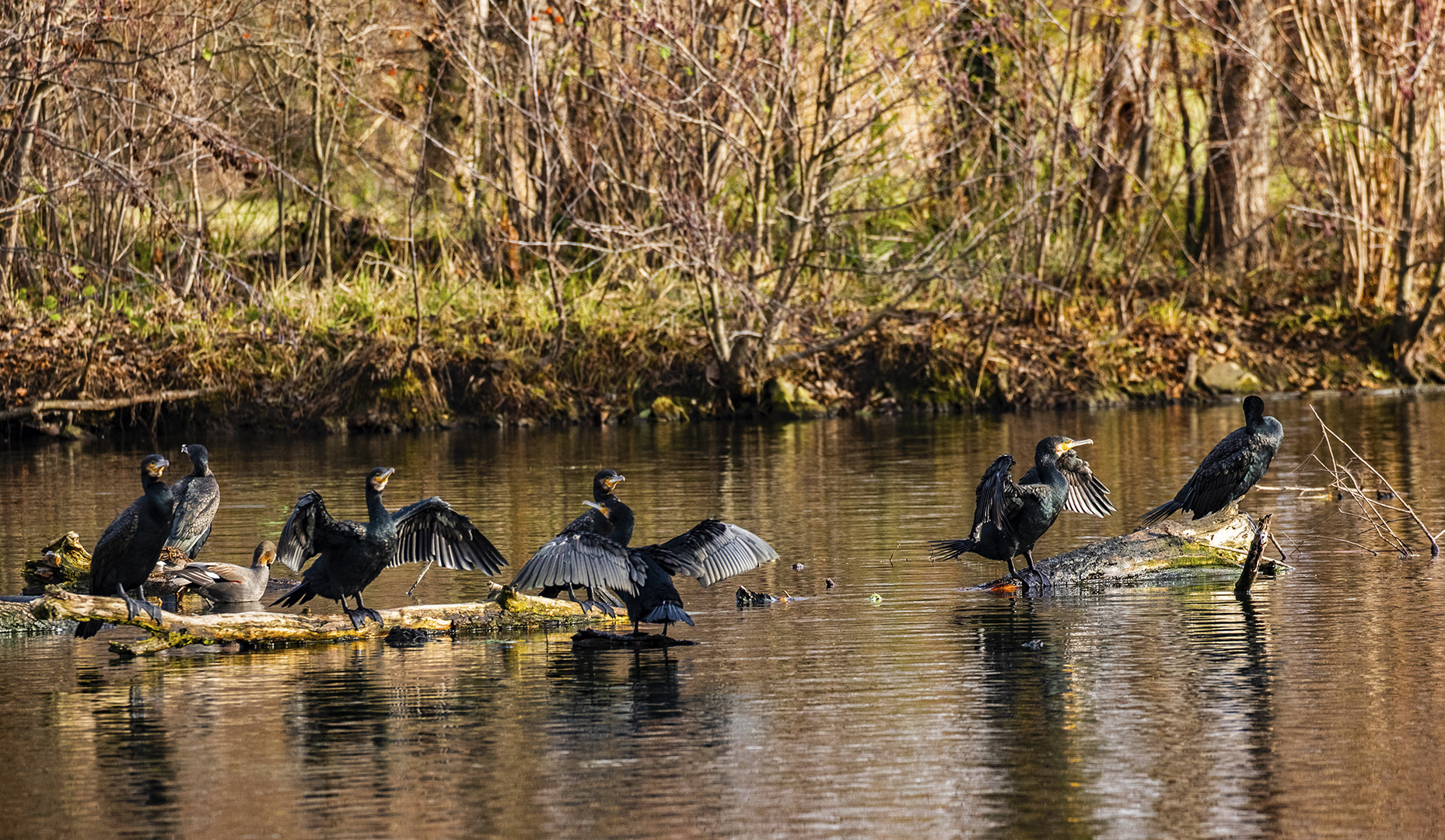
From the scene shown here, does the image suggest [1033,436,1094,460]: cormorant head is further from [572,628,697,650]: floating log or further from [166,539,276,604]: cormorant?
[166,539,276,604]: cormorant

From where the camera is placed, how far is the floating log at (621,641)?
1054 centimetres

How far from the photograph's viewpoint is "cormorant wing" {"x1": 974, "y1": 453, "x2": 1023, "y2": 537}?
12086 mm

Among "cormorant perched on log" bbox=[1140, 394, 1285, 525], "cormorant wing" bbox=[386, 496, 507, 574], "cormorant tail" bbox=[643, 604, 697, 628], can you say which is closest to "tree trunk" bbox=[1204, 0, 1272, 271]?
"cormorant perched on log" bbox=[1140, 394, 1285, 525]

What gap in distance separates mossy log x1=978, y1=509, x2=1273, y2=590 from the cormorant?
5021mm

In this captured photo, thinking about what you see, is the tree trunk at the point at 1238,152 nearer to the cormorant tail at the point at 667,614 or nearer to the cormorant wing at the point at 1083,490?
the cormorant wing at the point at 1083,490

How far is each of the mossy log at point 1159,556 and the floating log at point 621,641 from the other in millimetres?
2883

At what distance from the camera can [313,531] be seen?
35.4 feet

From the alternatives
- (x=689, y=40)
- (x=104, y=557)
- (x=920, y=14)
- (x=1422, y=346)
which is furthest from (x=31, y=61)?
(x=1422, y=346)

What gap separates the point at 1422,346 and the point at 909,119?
10491 mm

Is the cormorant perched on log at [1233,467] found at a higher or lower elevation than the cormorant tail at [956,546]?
higher

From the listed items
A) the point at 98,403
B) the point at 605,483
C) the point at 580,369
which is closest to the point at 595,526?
the point at 605,483

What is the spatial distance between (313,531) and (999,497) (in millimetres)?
4416

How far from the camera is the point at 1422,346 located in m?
32.8

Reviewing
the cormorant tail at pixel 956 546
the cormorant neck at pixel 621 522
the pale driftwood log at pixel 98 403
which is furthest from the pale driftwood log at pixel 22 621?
the pale driftwood log at pixel 98 403
